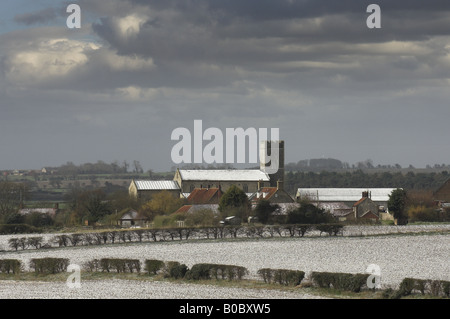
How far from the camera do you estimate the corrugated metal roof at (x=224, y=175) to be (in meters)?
119

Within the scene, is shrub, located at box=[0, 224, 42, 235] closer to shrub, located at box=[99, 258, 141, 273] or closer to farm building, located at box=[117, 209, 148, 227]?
farm building, located at box=[117, 209, 148, 227]

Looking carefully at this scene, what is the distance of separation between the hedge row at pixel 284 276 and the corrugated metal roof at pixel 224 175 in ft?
274

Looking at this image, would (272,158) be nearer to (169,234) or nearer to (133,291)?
(169,234)

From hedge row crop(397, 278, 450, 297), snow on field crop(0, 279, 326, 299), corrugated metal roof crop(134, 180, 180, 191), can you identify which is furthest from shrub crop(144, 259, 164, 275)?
corrugated metal roof crop(134, 180, 180, 191)

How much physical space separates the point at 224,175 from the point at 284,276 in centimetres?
8680

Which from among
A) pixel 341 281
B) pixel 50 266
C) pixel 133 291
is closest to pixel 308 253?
pixel 50 266

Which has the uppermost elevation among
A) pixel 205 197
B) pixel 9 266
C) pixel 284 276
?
pixel 205 197

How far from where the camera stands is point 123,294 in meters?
32.3

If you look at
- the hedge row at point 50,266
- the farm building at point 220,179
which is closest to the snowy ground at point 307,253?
the hedge row at point 50,266

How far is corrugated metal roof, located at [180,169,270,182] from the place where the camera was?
119m

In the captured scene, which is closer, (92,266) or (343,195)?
(92,266)

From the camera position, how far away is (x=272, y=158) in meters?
126

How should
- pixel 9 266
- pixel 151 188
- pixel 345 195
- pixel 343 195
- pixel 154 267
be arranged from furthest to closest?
pixel 345 195, pixel 343 195, pixel 151 188, pixel 9 266, pixel 154 267

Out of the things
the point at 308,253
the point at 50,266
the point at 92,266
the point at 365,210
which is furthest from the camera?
the point at 365,210
